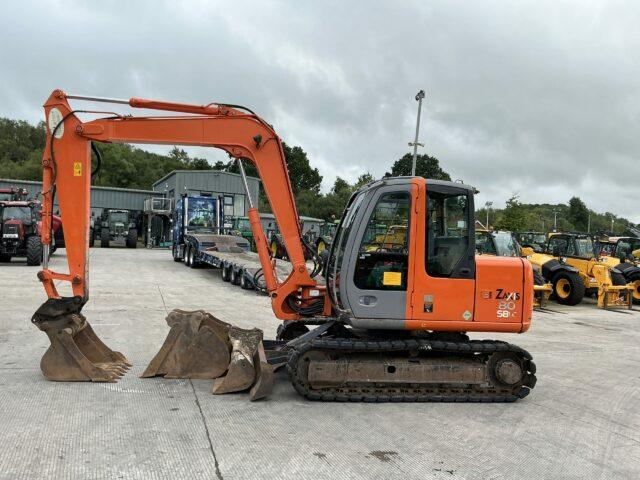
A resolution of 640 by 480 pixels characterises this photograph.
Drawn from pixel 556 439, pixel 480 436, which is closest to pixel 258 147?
pixel 480 436

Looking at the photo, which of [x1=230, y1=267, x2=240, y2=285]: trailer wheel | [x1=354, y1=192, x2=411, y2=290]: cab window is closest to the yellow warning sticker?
[x1=354, y1=192, x2=411, y2=290]: cab window

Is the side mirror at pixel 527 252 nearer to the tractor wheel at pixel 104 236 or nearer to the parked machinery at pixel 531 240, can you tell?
the parked machinery at pixel 531 240

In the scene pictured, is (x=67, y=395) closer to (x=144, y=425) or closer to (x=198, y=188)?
(x=144, y=425)

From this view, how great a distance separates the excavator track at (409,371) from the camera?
5.84m

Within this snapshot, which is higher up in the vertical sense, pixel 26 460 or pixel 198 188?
pixel 198 188

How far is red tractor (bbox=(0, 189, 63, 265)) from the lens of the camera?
754 inches

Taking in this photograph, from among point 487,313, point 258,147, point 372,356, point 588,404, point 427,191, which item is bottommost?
point 588,404

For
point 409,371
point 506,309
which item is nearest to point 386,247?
point 409,371

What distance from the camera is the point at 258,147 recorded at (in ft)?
22.3

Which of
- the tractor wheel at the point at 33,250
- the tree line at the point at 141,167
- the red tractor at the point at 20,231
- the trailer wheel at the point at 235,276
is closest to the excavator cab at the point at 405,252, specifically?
the trailer wheel at the point at 235,276

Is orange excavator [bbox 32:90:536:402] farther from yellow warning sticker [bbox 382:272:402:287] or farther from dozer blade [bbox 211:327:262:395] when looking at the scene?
dozer blade [bbox 211:327:262:395]

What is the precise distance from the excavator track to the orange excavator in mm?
11

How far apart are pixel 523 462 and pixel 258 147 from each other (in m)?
4.43

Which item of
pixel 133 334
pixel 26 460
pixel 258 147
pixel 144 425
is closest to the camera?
pixel 26 460
